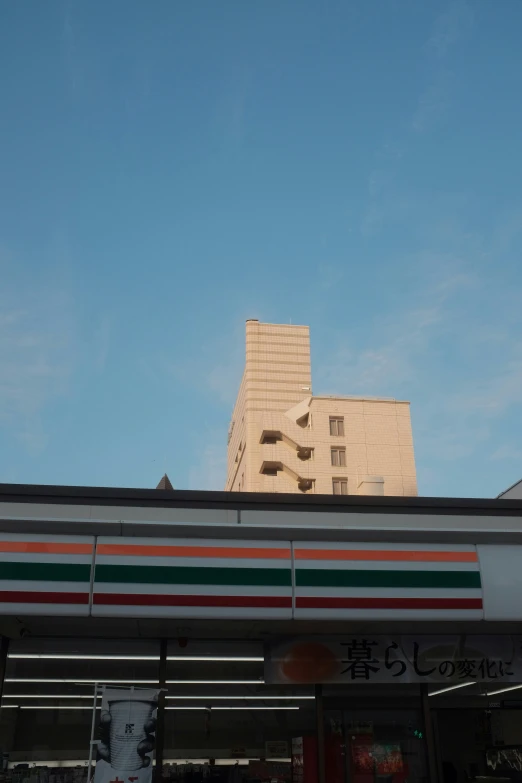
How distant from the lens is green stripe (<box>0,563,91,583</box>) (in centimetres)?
852

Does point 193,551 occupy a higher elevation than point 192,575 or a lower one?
higher

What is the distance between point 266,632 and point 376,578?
200 cm

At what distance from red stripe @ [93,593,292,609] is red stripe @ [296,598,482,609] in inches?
11.2

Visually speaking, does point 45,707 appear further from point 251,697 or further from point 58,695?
point 251,697

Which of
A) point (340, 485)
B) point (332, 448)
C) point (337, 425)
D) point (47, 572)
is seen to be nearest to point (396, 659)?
point (47, 572)

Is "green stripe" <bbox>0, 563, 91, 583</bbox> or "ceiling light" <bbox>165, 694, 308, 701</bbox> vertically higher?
"green stripe" <bbox>0, 563, 91, 583</bbox>

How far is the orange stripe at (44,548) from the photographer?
8.61 metres

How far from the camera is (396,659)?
1040 cm

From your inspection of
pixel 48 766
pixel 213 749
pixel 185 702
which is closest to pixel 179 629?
pixel 185 702

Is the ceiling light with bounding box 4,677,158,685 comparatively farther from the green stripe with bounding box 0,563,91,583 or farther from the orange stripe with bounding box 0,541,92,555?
the orange stripe with bounding box 0,541,92,555

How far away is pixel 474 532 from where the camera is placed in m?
9.21

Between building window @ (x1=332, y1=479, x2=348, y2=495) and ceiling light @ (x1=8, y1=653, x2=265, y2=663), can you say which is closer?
ceiling light @ (x1=8, y1=653, x2=265, y2=663)

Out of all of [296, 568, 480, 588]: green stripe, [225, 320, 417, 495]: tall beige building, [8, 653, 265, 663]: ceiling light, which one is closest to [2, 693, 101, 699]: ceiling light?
[8, 653, 265, 663]: ceiling light

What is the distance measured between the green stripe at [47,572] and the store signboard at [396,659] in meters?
3.04
